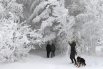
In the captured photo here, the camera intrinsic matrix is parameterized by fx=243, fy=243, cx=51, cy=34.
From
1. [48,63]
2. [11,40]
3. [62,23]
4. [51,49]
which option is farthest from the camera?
[51,49]

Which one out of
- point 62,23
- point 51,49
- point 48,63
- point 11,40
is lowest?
point 48,63

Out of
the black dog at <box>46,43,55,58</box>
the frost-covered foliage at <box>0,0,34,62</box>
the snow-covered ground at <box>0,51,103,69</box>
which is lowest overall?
the snow-covered ground at <box>0,51,103,69</box>

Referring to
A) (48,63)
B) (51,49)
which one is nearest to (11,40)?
(48,63)

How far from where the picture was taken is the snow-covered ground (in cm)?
1443

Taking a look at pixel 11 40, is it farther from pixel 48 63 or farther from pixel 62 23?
pixel 62 23

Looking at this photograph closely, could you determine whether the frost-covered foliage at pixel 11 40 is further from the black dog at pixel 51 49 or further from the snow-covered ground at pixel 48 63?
the black dog at pixel 51 49

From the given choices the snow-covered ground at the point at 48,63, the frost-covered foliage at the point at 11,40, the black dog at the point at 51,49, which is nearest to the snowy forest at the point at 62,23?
the frost-covered foliage at the point at 11,40

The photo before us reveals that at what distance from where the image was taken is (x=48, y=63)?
52.6 feet

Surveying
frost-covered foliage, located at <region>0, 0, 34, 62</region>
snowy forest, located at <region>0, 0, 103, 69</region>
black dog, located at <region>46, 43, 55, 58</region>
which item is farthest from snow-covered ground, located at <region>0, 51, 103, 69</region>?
snowy forest, located at <region>0, 0, 103, 69</region>

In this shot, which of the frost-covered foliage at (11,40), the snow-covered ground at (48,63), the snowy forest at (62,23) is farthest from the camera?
the snowy forest at (62,23)

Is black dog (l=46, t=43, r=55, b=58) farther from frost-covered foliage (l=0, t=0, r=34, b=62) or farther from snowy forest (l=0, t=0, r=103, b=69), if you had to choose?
frost-covered foliage (l=0, t=0, r=34, b=62)

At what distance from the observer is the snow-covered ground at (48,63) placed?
14.4m

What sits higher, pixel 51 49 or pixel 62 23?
pixel 62 23

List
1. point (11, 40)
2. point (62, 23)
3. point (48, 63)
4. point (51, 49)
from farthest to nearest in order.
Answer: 1. point (51, 49)
2. point (62, 23)
3. point (48, 63)
4. point (11, 40)
